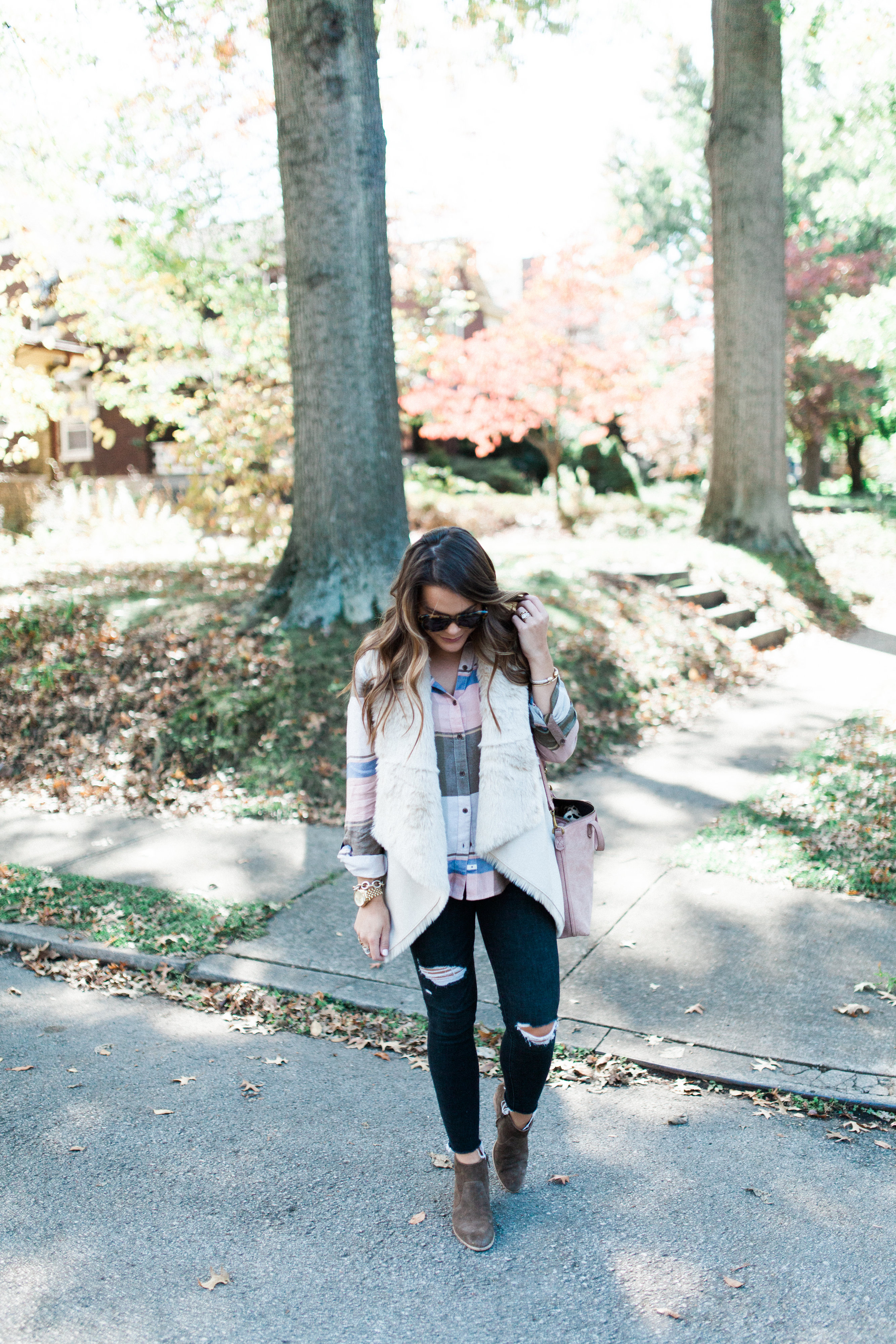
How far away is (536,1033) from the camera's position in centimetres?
281

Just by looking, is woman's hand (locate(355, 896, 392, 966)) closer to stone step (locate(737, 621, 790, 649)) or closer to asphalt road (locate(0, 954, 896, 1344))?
asphalt road (locate(0, 954, 896, 1344))

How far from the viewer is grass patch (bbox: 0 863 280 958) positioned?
4770 mm

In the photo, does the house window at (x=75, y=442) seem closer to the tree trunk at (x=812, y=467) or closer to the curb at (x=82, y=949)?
the tree trunk at (x=812, y=467)

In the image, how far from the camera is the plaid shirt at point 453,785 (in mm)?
2777

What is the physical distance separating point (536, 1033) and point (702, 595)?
29.5ft

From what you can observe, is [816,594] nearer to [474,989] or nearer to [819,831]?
[819,831]

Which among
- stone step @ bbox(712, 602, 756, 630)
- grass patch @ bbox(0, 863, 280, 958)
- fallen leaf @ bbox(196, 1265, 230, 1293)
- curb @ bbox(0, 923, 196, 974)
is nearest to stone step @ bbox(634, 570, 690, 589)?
stone step @ bbox(712, 602, 756, 630)

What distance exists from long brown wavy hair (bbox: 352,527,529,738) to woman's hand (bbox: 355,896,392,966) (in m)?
0.44

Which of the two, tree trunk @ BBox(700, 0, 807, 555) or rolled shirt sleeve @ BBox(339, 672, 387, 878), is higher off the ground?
tree trunk @ BBox(700, 0, 807, 555)

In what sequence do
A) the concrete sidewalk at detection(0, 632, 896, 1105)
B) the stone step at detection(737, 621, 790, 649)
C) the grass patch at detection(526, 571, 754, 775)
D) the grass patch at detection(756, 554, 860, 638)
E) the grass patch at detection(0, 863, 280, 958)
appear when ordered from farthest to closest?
the grass patch at detection(756, 554, 860, 638) → the stone step at detection(737, 621, 790, 649) → the grass patch at detection(526, 571, 754, 775) → the grass patch at detection(0, 863, 280, 958) → the concrete sidewalk at detection(0, 632, 896, 1105)

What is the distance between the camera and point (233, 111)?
1324 centimetres

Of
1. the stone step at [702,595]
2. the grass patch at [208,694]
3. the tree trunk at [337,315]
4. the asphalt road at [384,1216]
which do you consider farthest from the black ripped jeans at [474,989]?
the stone step at [702,595]

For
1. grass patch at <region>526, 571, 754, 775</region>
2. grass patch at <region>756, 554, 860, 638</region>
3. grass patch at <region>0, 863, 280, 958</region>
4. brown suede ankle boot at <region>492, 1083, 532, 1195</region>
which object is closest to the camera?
brown suede ankle boot at <region>492, 1083, 532, 1195</region>

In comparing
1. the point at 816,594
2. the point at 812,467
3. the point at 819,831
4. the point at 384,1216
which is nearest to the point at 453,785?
the point at 384,1216
